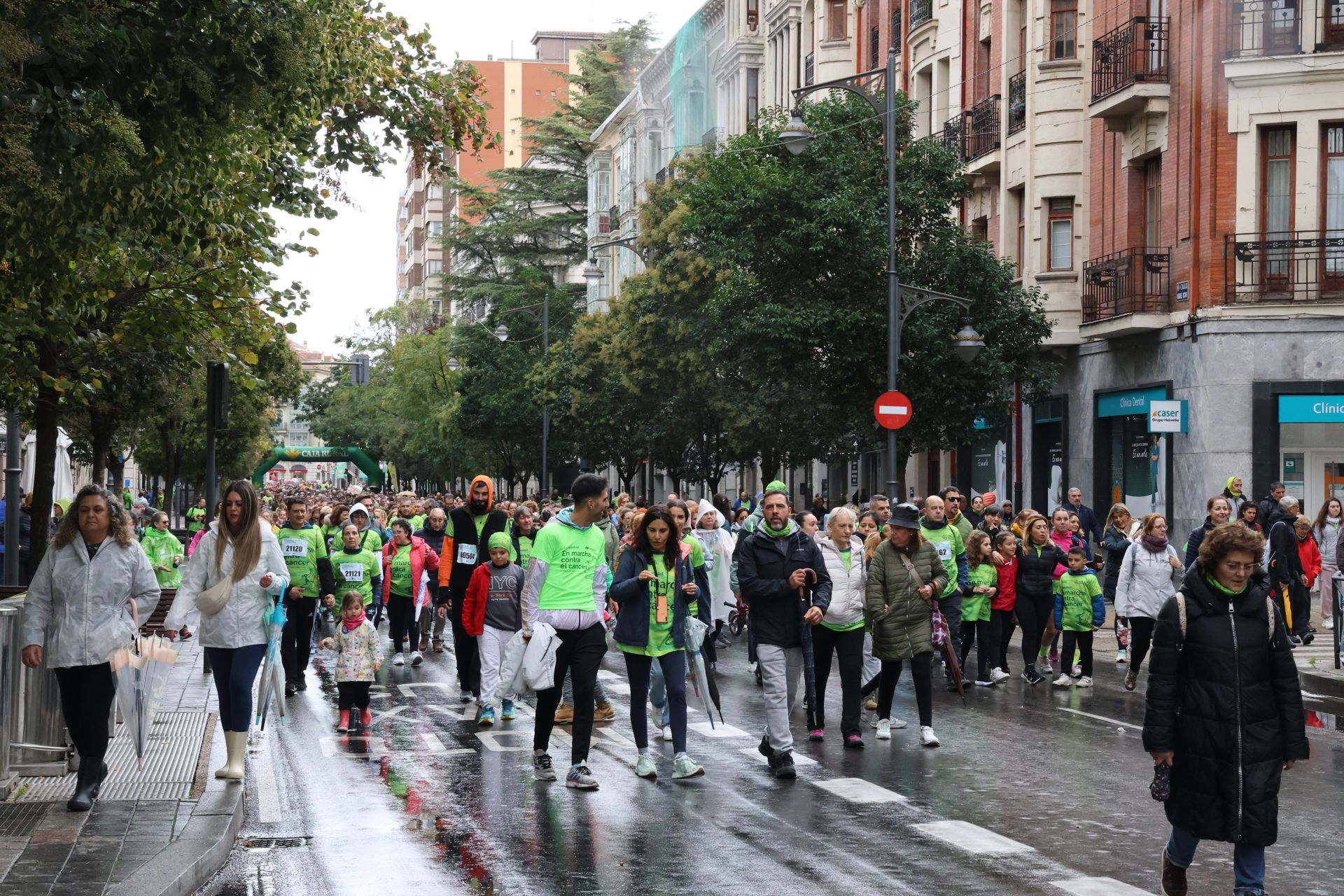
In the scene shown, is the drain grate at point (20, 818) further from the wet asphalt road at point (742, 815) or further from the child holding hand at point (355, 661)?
the child holding hand at point (355, 661)

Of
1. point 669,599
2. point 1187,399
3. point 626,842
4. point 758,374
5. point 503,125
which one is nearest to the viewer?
point 626,842

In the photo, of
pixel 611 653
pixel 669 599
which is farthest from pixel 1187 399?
pixel 669 599

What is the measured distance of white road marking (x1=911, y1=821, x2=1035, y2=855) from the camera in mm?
8469

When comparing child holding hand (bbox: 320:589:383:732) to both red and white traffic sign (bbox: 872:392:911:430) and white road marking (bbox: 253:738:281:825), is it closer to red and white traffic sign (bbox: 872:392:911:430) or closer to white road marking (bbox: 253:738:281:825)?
white road marking (bbox: 253:738:281:825)

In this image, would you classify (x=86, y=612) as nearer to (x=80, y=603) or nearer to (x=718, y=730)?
(x=80, y=603)

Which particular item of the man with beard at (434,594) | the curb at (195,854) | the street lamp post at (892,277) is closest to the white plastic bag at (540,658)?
the curb at (195,854)

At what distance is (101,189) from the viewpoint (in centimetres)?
873

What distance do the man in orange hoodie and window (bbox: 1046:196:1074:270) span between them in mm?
20063

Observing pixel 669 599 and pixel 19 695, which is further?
pixel 669 599

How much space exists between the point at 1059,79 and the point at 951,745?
22.7 meters

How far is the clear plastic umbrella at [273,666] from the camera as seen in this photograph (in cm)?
1017

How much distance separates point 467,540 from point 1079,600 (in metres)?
5.75

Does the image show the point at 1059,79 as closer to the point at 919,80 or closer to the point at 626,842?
the point at 919,80

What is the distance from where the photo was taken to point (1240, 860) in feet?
22.4
